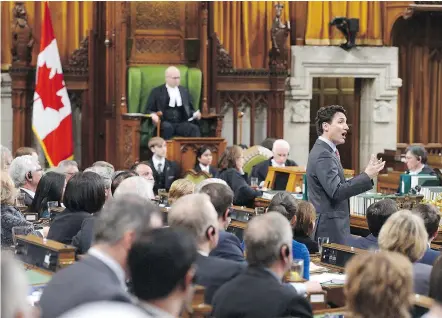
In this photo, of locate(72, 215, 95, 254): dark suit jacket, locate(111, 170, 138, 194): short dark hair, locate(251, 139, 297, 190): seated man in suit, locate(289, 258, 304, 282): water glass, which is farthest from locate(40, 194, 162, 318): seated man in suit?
locate(251, 139, 297, 190): seated man in suit

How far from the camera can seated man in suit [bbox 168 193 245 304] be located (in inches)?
158

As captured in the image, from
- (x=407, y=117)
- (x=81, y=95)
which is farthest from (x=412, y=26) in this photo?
(x=81, y=95)

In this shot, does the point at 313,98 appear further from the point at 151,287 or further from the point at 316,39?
the point at 151,287

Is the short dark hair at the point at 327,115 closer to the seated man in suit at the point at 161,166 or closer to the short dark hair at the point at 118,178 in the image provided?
the short dark hair at the point at 118,178

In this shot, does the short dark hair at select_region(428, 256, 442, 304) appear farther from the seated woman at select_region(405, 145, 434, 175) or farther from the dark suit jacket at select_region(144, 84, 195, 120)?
the dark suit jacket at select_region(144, 84, 195, 120)

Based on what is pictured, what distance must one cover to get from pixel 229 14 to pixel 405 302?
10.4 m

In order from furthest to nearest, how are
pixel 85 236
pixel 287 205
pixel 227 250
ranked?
pixel 287 205 → pixel 85 236 → pixel 227 250

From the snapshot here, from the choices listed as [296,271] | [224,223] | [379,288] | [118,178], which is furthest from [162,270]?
[118,178]

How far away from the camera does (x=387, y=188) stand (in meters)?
11.1

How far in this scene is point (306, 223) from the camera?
5723 millimetres

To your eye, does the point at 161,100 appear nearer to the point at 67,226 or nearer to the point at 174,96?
the point at 174,96

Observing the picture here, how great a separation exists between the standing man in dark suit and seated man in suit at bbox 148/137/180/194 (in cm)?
440

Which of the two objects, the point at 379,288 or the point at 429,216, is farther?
the point at 429,216

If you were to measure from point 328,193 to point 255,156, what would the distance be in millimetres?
5172
